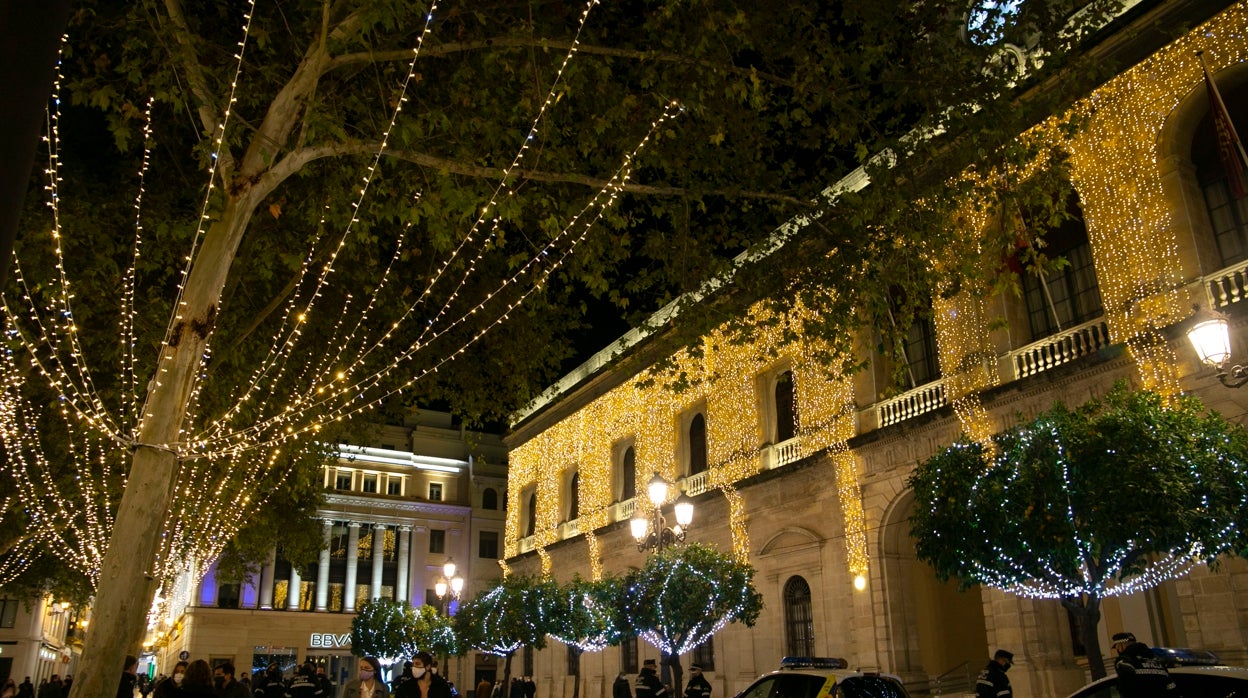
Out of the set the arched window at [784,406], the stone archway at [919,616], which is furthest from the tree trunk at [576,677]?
the stone archway at [919,616]

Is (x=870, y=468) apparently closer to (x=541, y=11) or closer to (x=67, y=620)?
(x=541, y=11)

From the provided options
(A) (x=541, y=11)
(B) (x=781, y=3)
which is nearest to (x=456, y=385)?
(A) (x=541, y=11)

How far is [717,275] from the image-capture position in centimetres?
1229

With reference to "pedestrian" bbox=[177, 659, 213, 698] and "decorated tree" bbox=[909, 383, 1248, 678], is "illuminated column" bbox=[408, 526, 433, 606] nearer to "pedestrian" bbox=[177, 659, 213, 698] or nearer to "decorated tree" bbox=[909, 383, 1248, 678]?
"decorated tree" bbox=[909, 383, 1248, 678]

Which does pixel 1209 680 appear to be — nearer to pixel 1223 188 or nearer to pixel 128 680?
pixel 1223 188

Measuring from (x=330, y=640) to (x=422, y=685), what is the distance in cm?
4551

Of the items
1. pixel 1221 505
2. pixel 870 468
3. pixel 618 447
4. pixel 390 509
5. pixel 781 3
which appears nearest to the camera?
pixel 1221 505

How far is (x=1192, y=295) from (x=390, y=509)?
45.9 metres

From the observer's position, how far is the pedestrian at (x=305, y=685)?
36.0ft

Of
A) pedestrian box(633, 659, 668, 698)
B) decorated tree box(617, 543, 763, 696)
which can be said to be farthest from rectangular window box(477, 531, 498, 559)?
pedestrian box(633, 659, 668, 698)

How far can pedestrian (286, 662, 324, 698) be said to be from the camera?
36.0ft

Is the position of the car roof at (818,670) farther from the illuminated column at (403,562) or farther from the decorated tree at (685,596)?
the illuminated column at (403,562)

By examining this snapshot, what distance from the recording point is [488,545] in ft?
180

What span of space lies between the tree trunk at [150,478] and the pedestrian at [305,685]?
2392 mm
